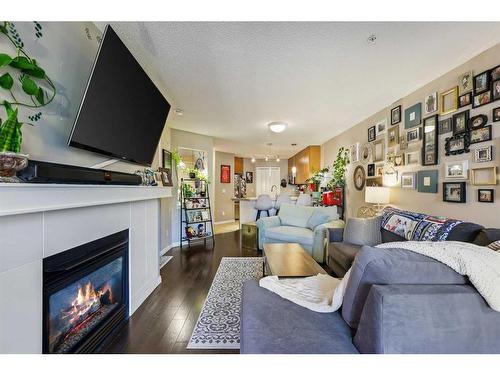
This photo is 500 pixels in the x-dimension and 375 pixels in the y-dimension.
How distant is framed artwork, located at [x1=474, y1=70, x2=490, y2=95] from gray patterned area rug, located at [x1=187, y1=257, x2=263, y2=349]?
122 inches

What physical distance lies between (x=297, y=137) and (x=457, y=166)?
351 cm

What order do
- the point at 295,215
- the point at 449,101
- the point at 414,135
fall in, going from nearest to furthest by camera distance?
the point at 449,101 → the point at 414,135 → the point at 295,215

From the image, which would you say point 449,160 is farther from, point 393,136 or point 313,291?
point 313,291

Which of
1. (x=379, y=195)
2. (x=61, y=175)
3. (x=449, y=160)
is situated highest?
(x=449, y=160)

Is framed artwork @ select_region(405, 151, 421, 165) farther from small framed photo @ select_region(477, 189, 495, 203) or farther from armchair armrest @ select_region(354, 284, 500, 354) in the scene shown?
armchair armrest @ select_region(354, 284, 500, 354)

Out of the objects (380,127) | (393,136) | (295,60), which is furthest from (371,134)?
(295,60)

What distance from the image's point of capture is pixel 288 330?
43.0 inches

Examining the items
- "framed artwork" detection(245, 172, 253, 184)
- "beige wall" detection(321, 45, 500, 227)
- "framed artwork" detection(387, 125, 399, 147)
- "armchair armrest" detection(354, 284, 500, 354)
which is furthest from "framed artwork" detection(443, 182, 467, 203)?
"framed artwork" detection(245, 172, 253, 184)

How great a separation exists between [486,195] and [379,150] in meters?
1.75

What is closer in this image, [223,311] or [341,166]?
[223,311]

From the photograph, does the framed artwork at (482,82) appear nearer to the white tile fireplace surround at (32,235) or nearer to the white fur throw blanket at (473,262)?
the white fur throw blanket at (473,262)

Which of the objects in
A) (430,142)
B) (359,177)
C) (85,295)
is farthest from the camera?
(359,177)

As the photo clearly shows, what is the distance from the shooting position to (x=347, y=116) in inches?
153
